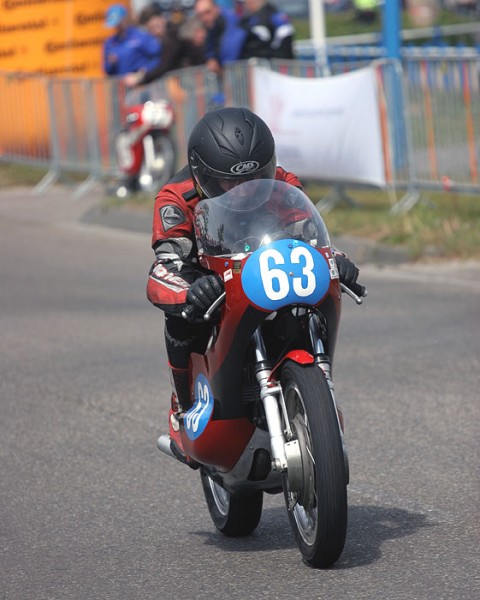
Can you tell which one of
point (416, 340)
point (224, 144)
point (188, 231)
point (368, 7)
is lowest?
point (368, 7)

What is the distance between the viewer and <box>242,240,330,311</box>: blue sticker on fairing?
4.34 metres

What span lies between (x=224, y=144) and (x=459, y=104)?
27.5 feet

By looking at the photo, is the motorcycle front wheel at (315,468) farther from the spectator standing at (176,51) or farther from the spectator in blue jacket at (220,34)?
the spectator standing at (176,51)

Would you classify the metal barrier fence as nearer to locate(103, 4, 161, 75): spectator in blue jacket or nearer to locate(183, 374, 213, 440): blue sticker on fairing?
locate(103, 4, 161, 75): spectator in blue jacket

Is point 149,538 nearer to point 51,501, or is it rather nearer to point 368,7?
point 51,501

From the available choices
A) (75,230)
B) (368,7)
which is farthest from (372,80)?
(368,7)

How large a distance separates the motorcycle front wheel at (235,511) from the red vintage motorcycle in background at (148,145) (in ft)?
34.1

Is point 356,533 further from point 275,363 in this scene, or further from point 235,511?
point 275,363

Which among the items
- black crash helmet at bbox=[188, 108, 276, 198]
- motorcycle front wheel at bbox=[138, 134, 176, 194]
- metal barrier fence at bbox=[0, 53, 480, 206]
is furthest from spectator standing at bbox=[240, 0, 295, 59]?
black crash helmet at bbox=[188, 108, 276, 198]

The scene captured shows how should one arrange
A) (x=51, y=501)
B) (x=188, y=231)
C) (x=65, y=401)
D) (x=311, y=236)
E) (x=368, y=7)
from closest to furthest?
(x=311, y=236), (x=188, y=231), (x=51, y=501), (x=65, y=401), (x=368, y=7)

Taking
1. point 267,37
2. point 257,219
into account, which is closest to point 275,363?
point 257,219

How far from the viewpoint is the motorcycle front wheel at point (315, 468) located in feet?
14.0

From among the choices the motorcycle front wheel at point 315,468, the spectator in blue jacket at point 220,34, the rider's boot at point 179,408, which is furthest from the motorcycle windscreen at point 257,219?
the spectator in blue jacket at point 220,34

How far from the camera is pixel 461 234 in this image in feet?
39.1
